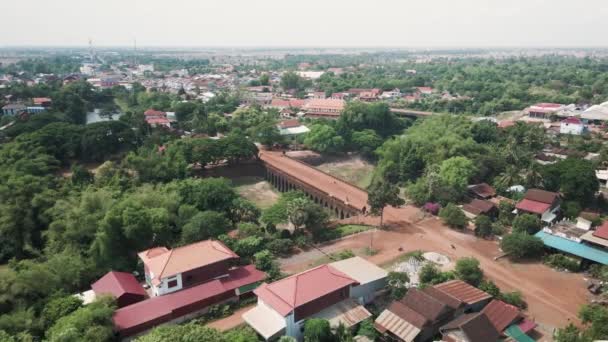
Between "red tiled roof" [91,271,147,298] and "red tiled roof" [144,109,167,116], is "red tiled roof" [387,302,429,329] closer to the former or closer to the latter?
"red tiled roof" [91,271,147,298]

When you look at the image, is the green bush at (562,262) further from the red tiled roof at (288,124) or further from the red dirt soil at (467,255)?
the red tiled roof at (288,124)

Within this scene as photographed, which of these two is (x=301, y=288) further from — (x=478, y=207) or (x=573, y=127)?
(x=573, y=127)

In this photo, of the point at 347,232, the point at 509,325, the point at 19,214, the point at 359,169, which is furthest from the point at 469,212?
the point at 19,214

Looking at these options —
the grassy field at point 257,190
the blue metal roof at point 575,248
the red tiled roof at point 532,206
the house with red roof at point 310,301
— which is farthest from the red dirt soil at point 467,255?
the grassy field at point 257,190

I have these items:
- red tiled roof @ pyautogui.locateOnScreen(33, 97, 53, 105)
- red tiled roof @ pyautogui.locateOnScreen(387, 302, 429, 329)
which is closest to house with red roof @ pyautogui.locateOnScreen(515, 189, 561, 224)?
red tiled roof @ pyautogui.locateOnScreen(387, 302, 429, 329)

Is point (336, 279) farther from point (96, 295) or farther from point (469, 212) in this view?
point (469, 212)

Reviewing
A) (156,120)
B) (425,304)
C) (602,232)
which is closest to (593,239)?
(602,232)
